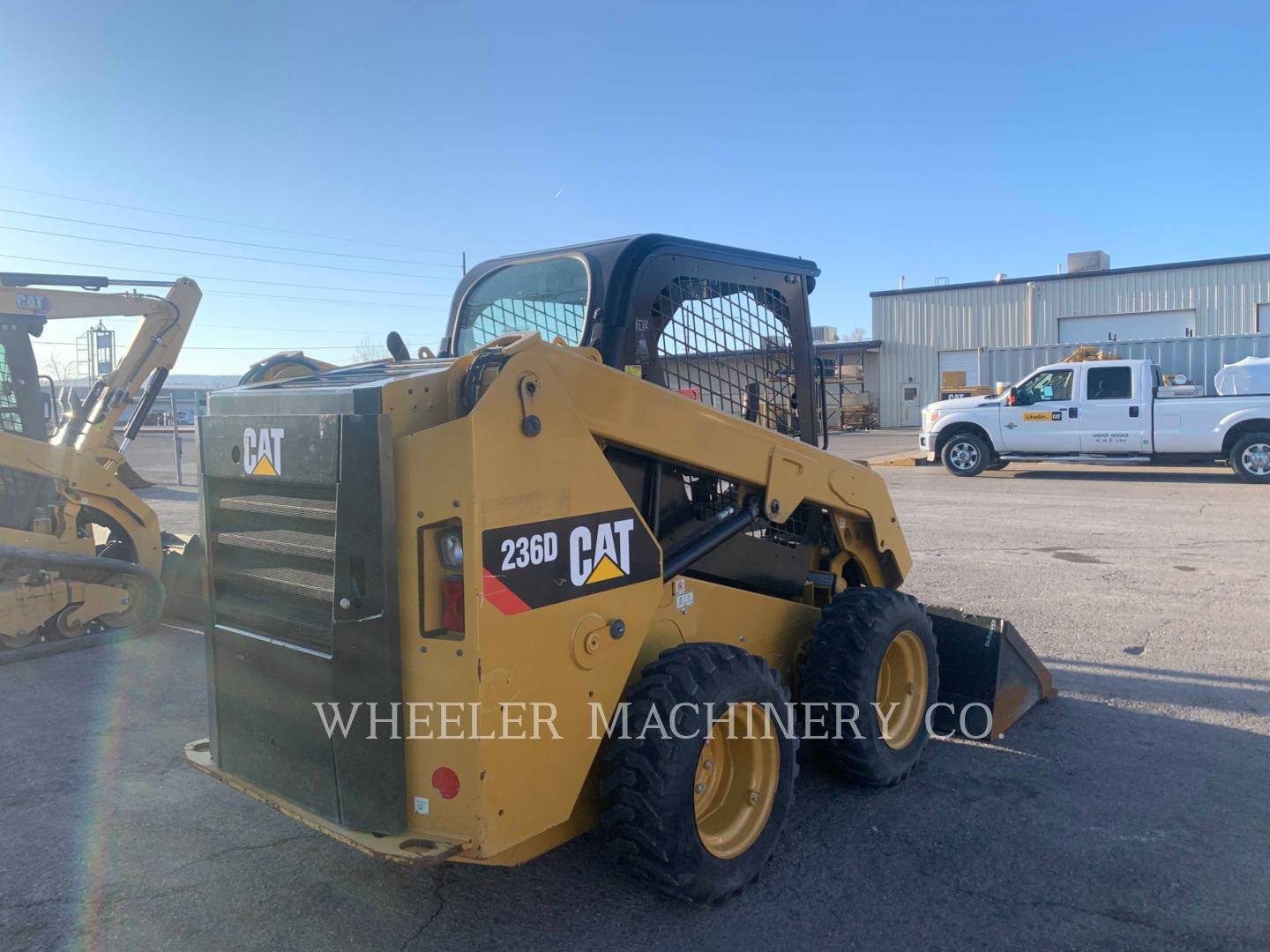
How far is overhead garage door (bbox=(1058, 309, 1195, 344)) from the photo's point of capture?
32094 mm

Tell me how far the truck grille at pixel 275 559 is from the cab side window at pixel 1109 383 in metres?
17.1

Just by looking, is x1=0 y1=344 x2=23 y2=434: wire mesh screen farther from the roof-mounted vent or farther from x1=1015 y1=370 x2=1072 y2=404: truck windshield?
the roof-mounted vent

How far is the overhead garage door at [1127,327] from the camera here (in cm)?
3209

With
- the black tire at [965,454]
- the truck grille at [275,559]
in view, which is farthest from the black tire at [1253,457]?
the truck grille at [275,559]

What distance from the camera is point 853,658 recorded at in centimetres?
409

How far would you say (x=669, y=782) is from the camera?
3012 mm

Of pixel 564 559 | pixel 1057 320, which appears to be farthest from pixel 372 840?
pixel 1057 320

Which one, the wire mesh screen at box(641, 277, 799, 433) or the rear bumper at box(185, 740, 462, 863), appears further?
the wire mesh screen at box(641, 277, 799, 433)

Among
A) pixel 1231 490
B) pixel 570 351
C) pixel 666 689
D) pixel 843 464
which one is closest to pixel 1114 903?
pixel 666 689

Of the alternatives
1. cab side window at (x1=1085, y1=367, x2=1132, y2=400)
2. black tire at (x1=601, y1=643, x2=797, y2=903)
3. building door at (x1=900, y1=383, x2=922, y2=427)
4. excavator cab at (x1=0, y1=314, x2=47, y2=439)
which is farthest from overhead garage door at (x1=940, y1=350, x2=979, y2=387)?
black tire at (x1=601, y1=643, x2=797, y2=903)

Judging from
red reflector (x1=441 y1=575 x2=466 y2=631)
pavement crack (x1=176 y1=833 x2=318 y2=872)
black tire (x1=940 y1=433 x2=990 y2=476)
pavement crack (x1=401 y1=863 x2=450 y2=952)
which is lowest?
pavement crack (x1=401 y1=863 x2=450 y2=952)

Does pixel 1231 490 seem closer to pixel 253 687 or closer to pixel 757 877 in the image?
pixel 757 877

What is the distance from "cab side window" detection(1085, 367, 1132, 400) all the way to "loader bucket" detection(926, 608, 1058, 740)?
13.9 meters
